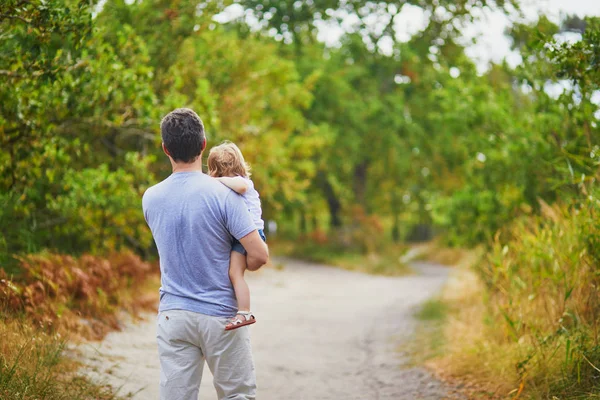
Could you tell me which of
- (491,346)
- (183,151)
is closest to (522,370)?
(491,346)

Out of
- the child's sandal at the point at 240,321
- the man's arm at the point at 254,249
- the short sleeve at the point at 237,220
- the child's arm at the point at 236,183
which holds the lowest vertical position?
the child's sandal at the point at 240,321

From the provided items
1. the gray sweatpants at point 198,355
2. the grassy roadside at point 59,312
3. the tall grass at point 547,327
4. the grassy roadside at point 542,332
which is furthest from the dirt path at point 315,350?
the gray sweatpants at point 198,355

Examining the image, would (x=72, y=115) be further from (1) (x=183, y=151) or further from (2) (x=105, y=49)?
(1) (x=183, y=151)

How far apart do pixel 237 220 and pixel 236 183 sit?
0.70 feet

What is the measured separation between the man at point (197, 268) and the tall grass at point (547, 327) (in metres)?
2.66

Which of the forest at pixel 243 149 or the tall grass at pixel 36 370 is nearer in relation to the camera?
the tall grass at pixel 36 370

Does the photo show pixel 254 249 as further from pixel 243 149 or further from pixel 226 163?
pixel 243 149

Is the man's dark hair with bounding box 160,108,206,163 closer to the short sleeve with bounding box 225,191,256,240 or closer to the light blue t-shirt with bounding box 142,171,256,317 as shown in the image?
the light blue t-shirt with bounding box 142,171,256,317

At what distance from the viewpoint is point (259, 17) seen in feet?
51.6

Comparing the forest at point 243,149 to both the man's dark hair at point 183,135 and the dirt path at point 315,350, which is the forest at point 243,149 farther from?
the man's dark hair at point 183,135

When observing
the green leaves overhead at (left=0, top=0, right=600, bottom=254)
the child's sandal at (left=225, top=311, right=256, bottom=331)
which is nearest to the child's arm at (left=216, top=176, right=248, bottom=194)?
the child's sandal at (left=225, top=311, right=256, bottom=331)

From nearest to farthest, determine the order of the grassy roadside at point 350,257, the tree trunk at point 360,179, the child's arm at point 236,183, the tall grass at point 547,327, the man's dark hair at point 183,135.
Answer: the man's dark hair at point 183,135 → the child's arm at point 236,183 → the tall grass at point 547,327 → the grassy roadside at point 350,257 → the tree trunk at point 360,179

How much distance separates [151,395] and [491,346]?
328 centimetres

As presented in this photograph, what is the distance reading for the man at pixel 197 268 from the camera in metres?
3.58
